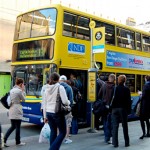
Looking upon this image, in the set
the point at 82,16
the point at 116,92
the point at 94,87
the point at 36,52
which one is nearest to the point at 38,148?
the point at 116,92

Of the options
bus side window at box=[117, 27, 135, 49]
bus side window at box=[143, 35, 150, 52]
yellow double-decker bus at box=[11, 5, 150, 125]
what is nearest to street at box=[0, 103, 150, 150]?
yellow double-decker bus at box=[11, 5, 150, 125]

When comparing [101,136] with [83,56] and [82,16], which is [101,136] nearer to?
[83,56]

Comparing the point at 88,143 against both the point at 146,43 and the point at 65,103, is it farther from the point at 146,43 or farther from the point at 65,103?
the point at 146,43

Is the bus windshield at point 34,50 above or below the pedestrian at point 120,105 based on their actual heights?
above

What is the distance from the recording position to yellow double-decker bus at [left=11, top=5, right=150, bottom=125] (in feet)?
34.8

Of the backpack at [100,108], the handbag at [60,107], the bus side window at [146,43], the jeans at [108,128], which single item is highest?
the bus side window at [146,43]

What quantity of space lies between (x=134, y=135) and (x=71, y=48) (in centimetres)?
369

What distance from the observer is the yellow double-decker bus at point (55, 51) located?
10.6 m

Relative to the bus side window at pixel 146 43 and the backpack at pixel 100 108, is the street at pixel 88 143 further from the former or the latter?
the bus side window at pixel 146 43

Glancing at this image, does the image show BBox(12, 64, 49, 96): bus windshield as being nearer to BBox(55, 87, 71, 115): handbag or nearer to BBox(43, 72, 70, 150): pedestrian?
BBox(43, 72, 70, 150): pedestrian

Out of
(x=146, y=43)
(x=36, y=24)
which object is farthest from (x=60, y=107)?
(x=146, y=43)

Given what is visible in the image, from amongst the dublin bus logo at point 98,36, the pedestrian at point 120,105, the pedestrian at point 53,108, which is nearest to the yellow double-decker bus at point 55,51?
the dublin bus logo at point 98,36

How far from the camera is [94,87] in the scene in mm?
10008

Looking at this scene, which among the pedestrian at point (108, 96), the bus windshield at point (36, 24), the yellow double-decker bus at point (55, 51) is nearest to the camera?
the pedestrian at point (108, 96)
